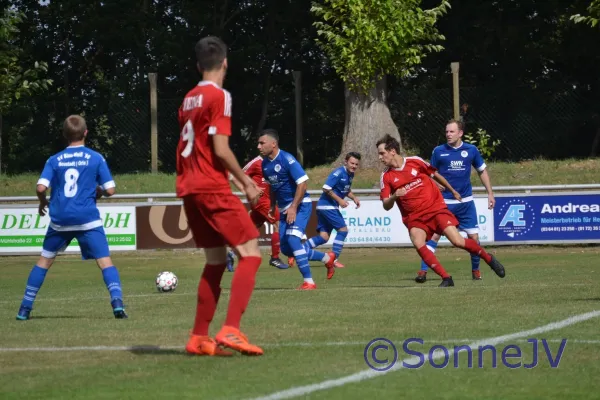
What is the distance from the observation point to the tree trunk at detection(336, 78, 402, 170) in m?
27.4

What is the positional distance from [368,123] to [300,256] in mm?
13297

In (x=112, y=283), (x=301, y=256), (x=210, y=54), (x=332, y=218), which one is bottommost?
(x=332, y=218)

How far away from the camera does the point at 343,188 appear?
63.2 ft

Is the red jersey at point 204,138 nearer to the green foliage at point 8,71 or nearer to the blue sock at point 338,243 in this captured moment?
the blue sock at point 338,243

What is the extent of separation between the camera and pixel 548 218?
76.2ft

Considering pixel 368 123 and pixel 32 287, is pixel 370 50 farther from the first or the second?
pixel 32 287

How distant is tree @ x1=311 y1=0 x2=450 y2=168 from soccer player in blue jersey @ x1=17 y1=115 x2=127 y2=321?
16235 mm

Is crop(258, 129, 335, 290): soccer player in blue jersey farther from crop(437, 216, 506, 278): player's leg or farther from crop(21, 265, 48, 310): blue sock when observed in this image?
crop(21, 265, 48, 310): blue sock

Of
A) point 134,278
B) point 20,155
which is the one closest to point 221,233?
point 134,278

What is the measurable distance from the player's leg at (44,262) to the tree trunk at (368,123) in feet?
55.4

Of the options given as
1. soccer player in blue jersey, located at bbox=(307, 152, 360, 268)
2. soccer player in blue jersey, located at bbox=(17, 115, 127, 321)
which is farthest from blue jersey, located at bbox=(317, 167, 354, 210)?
soccer player in blue jersey, located at bbox=(17, 115, 127, 321)

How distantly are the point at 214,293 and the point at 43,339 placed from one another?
1770mm

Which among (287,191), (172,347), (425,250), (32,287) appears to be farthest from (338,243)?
(172,347)

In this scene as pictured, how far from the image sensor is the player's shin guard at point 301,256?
47.1 ft
